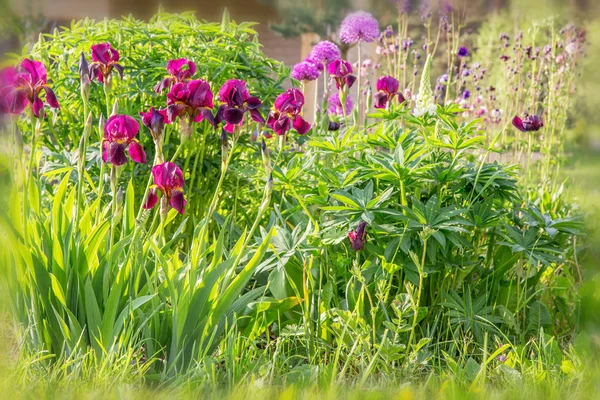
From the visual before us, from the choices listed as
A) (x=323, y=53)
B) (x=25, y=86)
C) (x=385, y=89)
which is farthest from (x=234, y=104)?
(x=323, y=53)

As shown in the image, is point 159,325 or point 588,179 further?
point 159,325

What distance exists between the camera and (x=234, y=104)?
1706 mm

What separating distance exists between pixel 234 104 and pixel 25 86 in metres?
0.55

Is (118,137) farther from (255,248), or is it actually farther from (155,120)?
(255,248)

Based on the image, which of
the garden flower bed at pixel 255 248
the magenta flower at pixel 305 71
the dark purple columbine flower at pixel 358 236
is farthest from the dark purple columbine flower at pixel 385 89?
the dark purple columbine flower at pixel 358 236

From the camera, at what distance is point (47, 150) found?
2.47 meters

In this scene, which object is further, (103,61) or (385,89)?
(385,89)

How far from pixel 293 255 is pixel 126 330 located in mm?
582

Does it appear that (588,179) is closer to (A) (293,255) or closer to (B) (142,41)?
(A) (293,255)

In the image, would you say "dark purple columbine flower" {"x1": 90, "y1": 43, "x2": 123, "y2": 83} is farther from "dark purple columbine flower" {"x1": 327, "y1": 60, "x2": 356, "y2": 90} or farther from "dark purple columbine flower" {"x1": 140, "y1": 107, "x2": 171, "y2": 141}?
"dark purple columbine flower" {"x1": 327, "y1": 60, "x2": 356, "y2": 90}

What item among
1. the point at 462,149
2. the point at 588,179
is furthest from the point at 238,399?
the point at 462,149

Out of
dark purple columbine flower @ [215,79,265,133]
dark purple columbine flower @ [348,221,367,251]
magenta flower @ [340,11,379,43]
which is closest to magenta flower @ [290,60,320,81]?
magenta flower @ [340,11,379,43]

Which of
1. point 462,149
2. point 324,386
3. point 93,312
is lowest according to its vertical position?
point 324,386

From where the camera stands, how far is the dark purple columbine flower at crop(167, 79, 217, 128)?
1618mm
